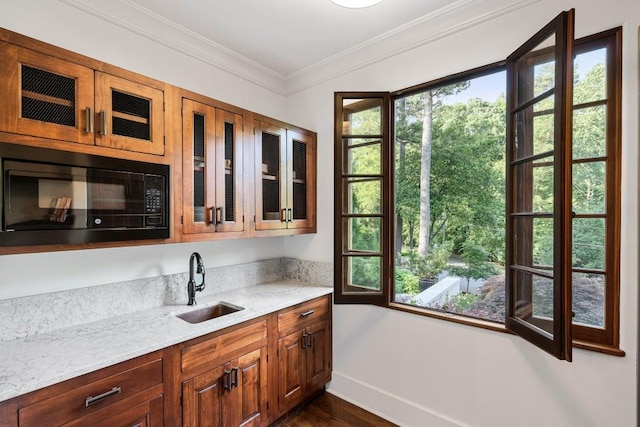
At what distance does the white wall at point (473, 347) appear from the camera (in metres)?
1.47

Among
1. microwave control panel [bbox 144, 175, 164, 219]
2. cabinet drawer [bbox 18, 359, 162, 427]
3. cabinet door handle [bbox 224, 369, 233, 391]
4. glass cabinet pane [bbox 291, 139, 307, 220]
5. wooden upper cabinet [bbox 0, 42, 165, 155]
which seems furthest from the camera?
glass cabinet pane [bbox 291, 139, 307, 220]

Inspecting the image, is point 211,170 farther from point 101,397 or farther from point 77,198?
point 101,397

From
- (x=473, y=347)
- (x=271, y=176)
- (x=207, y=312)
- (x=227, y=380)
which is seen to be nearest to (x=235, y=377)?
(x=227, y=380)

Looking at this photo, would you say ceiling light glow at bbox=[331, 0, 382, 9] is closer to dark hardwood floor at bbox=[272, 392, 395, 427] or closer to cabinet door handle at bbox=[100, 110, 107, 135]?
cabinet door handle at bbox=[100, 110, 107, 135]

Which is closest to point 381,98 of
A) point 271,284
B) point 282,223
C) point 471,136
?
point 471,136

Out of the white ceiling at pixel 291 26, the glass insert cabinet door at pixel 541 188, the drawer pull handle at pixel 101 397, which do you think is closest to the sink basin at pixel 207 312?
the drawer pull handle at pixel 101 397

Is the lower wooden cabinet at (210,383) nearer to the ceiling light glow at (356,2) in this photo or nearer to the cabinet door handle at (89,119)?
the cabinet door handle at (89,119)

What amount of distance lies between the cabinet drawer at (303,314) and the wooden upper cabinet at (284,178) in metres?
0.63

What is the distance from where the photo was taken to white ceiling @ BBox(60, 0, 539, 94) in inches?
75.2

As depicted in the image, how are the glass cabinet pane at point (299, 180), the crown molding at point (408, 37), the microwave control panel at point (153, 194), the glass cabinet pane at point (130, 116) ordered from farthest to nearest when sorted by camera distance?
the glass cabinet pane at point (299, 180) < the crown molding at point (408, 37) < the microwave control panel at point (153, 194) < the glass cabinet pane at point (130, 116)

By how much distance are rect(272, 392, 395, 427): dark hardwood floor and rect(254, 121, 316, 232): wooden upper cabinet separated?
4.66 feet

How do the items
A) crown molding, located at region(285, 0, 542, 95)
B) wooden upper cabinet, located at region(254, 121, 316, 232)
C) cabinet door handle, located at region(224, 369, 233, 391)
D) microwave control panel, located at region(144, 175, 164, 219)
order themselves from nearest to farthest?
microwave control panel, located at region(144, 175, 164, 219), cabinet door handle, located at region(224, 369, 233, 391), crown molding, located at region(285, 0, 542, 95), wooden upper cabinet, located at region(254, 121, 316, 232)

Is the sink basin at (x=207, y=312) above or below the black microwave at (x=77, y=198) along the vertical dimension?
below

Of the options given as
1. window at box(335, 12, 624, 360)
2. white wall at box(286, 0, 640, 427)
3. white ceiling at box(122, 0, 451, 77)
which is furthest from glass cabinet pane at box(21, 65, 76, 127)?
white wall at box(286, 0, 640, 427)
